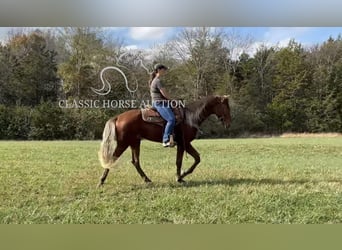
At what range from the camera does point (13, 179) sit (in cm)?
482

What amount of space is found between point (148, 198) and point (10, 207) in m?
1.21

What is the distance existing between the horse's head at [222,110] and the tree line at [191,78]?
0.16ft

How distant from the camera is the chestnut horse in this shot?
4.81 m

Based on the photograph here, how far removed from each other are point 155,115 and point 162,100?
0.15 metres

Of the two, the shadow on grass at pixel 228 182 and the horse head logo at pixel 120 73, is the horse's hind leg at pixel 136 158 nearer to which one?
the shadow on grass at pixel 228 182

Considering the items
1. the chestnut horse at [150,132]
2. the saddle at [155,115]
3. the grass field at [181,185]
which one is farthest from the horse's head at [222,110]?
the saddle at [155,115]

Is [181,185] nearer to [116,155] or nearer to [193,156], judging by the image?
[193,156]

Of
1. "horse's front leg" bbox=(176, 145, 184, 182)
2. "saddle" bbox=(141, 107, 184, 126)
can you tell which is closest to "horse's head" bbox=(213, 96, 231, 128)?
"saddle" bbox=(141, 107, 184, 126)

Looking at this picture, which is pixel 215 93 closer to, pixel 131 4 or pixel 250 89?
pixel 250 89

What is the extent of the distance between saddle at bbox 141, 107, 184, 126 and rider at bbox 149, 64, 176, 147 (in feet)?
0.11

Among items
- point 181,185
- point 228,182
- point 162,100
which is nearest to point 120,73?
point 162,100

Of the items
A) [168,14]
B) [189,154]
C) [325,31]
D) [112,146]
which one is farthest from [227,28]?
[112,146]

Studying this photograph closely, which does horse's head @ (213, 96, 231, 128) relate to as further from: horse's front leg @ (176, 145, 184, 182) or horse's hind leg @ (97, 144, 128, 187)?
horse's hind leg @ (97, 144, 128, 187)

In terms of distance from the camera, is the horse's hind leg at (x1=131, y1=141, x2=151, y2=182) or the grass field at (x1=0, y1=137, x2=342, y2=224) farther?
the horse's hind leg at (x1=131, y1=141, x2=151, y2=182)
